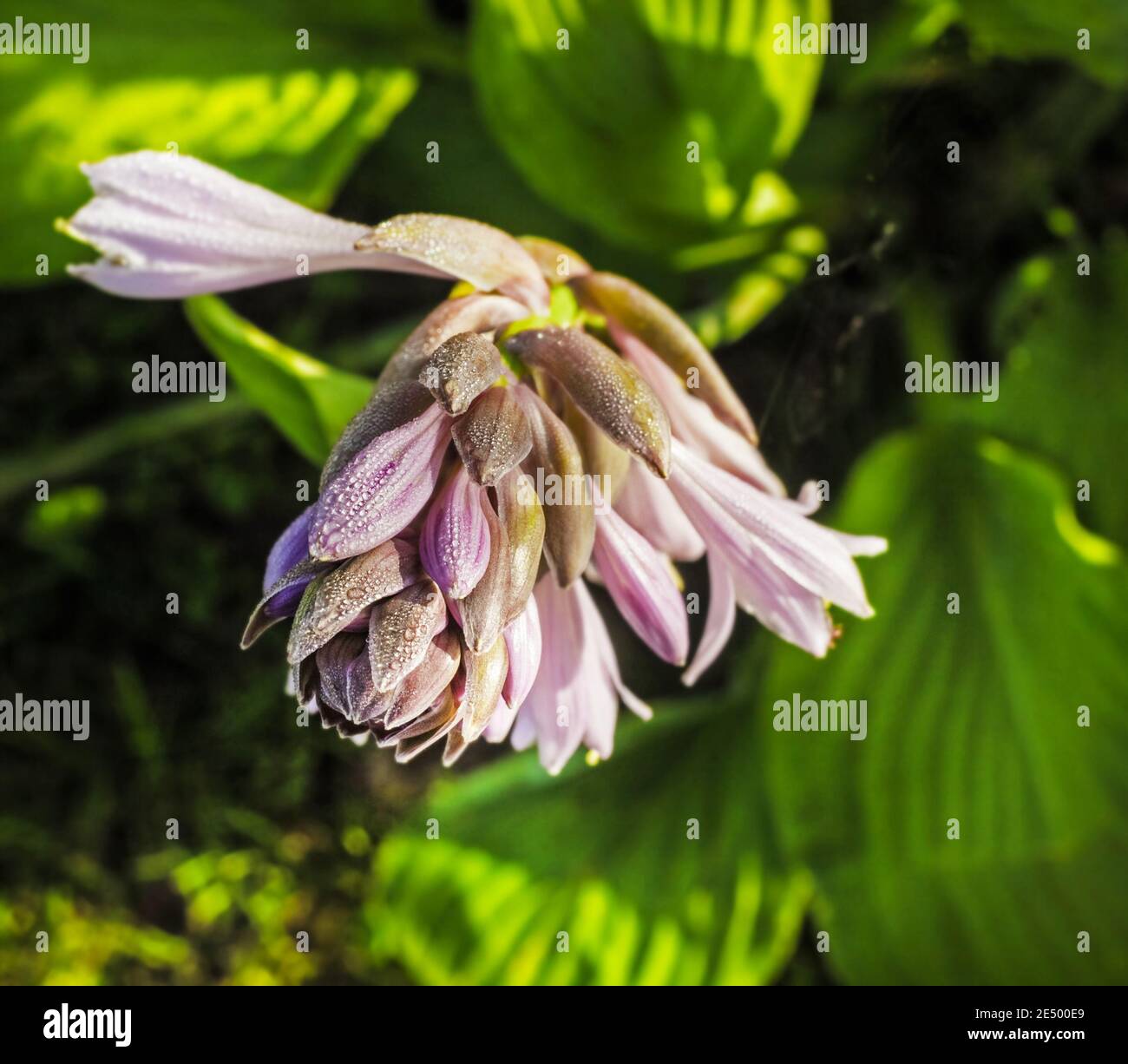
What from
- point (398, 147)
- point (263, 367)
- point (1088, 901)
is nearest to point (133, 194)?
point (263, 367)

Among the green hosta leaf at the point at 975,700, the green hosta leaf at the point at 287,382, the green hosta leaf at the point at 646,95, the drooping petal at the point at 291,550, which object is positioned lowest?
the green hosta leaf at the point at 975,700

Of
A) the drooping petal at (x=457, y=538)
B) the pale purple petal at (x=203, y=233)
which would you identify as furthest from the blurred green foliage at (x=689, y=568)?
the drooping petal at (x=457, y=538)

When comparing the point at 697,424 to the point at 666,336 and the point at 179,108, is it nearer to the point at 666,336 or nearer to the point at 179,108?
the point at 666,336

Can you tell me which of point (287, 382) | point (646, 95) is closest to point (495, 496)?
point (287, 382)

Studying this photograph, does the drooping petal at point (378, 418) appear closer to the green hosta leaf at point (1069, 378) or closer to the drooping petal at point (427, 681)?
the drooping petal at point (427, 681)

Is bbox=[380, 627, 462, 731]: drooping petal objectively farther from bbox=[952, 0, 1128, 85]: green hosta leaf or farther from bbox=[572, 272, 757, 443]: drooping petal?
bbox=[952, 0, 1128, 85]: green hosta leaf

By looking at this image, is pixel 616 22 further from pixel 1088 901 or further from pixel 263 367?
pixel 1088 901
